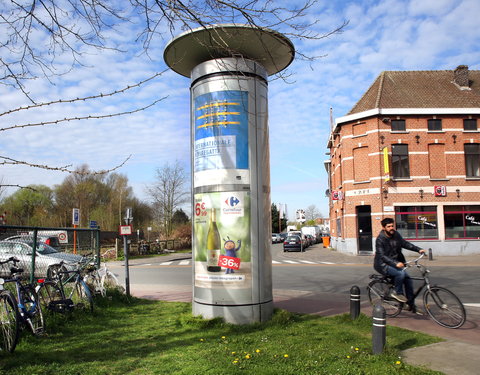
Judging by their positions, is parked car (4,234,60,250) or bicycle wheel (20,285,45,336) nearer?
bicycle wheel (20,285,45,336)

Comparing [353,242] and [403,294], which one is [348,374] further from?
[353,242]

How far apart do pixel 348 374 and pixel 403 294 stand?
305 centimetres

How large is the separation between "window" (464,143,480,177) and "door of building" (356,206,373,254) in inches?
265

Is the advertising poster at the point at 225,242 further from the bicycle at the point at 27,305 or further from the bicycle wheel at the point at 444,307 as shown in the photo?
the bicycle wheel at the point at 444,307

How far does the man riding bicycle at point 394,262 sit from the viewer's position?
266 inches

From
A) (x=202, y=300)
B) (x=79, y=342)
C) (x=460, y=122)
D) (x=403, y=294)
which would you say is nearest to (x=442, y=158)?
(x=460, y=122)

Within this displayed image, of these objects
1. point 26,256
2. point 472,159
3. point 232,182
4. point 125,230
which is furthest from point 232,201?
point 472,159

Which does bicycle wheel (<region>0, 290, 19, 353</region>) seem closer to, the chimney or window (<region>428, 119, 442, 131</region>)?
window (<region>428, 119, 442, 131</region>)

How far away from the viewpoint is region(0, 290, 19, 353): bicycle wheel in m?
4.98

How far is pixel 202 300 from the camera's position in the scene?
265 inches

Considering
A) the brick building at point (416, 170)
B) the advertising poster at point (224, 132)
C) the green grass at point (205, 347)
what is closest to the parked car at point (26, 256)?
the green grass at point (205, 347)

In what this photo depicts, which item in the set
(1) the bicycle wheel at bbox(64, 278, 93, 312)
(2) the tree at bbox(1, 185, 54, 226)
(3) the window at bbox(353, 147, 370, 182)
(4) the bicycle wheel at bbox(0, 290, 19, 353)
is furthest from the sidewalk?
(3) the window at bbox(353, 147, 370, 182)

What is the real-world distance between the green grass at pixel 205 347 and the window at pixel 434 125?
22.9 metres

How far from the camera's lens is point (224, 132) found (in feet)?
22.5
